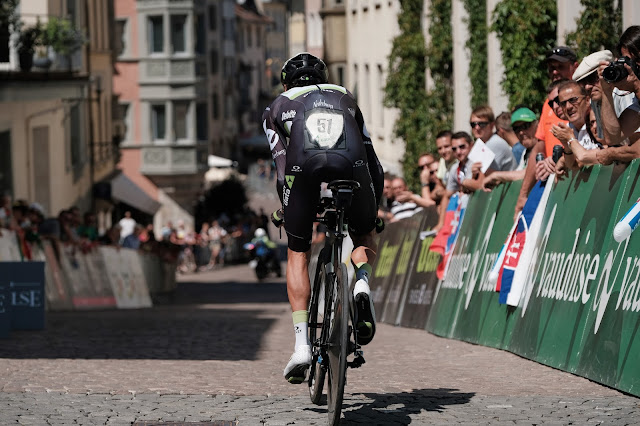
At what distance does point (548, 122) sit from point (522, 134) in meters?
1.45

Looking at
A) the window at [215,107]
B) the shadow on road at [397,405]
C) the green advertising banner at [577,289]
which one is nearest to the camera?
the shadow on road at [397,405]

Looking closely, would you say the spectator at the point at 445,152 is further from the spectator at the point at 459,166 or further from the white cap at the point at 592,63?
the white cap at the point at 592,63

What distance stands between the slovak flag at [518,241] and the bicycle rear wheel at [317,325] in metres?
3.38

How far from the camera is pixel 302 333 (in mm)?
7656

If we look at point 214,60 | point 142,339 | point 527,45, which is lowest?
point 142,339

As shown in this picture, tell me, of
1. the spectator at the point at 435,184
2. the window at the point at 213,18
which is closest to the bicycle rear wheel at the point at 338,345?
the spectator at the point at 435,184

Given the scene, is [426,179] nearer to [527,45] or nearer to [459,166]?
[459,166]

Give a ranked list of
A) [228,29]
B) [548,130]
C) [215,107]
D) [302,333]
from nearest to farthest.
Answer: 1. [302,333]
2. [548,130]
3. [215,107]
4. [228,29]

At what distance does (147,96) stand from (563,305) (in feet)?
201

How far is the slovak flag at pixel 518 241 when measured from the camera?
1109cm

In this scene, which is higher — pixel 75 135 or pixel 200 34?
pixel 200 34

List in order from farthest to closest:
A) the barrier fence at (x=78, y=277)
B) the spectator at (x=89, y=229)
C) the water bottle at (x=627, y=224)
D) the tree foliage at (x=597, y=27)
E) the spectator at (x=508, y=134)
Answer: the spectator at (x=89, y=229) < the tree foliage at (x=597, y=27) < the barrier fence at (x=78, y=277) < the spectator at (x=508, y=134) < the water bottle at (x=627, y=224)

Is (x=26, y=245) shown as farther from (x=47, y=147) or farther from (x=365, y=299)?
(x=47, y=147)

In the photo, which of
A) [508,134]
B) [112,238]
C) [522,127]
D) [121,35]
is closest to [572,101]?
[522,127]
